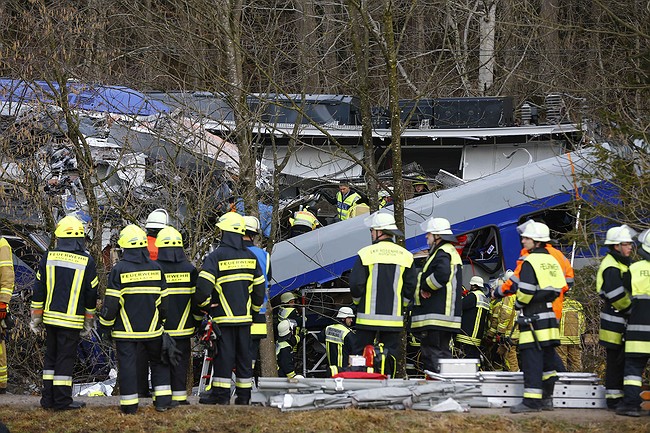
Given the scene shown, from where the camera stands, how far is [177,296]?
962 centimetres

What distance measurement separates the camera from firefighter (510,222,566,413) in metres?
9.01

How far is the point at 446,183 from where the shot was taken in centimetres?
1703

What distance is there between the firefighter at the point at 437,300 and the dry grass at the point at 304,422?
5.18 ft

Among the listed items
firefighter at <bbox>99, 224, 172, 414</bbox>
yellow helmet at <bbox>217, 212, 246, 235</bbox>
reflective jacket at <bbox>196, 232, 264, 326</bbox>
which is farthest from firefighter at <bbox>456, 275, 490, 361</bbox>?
firefighter at <bbox>99, 224, 172, 414</bbox>

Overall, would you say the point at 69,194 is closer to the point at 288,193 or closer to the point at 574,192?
the point at 288,193

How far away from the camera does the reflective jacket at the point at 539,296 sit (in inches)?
357

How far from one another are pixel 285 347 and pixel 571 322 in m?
3.95

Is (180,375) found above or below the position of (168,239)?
below

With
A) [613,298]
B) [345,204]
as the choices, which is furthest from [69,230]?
[345,204]

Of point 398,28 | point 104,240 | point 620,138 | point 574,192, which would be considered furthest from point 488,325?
point 398,28

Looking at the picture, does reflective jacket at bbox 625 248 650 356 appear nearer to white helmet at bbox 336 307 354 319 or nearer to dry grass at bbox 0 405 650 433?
dry grass at bbox 0 405 650 433

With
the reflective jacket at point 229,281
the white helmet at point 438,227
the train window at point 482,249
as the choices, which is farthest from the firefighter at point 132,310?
the train window at point 482,249

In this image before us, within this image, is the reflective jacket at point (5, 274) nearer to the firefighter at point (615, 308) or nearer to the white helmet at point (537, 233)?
the white helmet at point (537, 233)

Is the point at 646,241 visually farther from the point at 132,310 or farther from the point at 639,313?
the point at 132,310
